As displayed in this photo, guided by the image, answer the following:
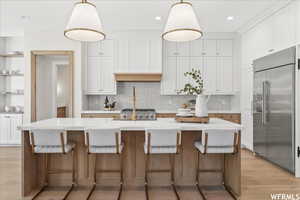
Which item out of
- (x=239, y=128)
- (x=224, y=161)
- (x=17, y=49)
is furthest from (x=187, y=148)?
(x=17, y=49)

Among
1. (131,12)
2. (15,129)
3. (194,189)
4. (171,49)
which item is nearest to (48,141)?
(194,189)

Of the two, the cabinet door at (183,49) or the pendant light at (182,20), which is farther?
the cabinet door at (183,49)

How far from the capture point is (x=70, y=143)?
2.79 meters

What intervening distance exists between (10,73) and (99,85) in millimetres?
2297

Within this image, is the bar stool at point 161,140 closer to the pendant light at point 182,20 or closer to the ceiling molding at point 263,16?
the pendant light at point 182,20

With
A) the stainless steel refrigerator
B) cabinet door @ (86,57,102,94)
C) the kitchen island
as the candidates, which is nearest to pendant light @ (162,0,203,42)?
the kitchen island

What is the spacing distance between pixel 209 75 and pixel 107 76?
2478 millimetres

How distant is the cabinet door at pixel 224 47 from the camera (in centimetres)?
545

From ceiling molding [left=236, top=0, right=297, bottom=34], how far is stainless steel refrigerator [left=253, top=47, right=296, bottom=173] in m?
0.78

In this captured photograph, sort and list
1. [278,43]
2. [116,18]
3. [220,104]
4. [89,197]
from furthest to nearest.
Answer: [220,104]
[116,18]
[278,43]
[89,197]

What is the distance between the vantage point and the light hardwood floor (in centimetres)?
270

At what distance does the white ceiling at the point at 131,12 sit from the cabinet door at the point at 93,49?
0.48 m

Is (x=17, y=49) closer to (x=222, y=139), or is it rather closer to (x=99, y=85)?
(x=99, y=85)

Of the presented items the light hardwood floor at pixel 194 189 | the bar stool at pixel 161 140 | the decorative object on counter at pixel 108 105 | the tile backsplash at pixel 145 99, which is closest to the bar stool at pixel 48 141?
the light hardwood floor at pixel 194 189
